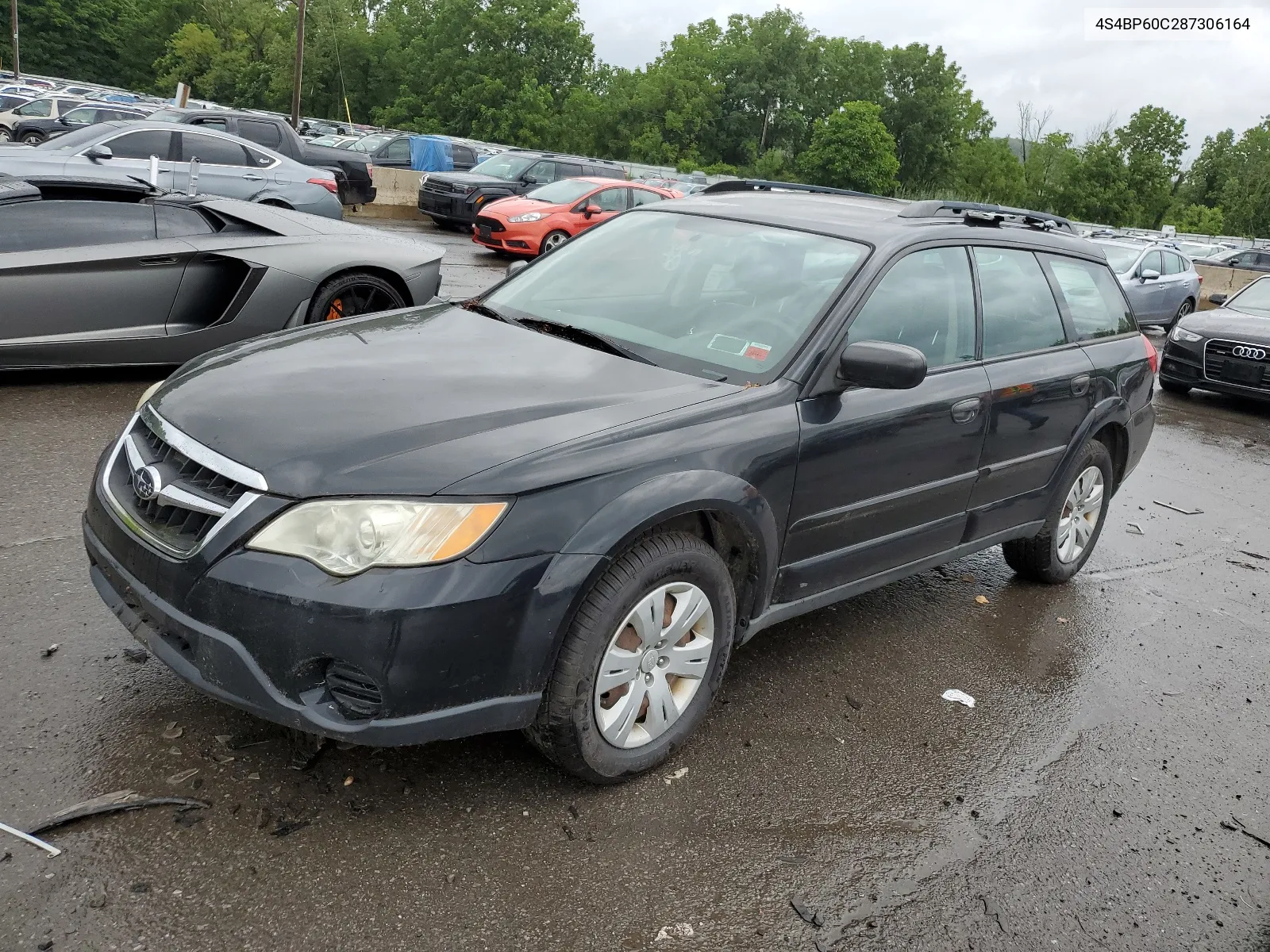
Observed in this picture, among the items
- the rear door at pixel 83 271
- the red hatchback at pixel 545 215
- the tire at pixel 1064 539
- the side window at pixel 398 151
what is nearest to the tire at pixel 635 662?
the tire at pixel 1064 539

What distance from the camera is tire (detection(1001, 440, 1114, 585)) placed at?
4949 millimetres

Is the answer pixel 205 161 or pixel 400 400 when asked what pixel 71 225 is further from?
pixel 205 161

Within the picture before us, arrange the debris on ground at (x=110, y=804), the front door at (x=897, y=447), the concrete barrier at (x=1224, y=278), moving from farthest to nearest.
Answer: the concrete barrier at (x=1224, y=278) → the front door at (x=897, y=447) → the debris on ground at (x=110, y=804)

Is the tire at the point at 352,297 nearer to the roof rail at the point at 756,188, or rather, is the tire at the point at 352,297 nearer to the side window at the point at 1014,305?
the roof rail at the point at 756,188

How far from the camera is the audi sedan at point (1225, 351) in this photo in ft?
36.3

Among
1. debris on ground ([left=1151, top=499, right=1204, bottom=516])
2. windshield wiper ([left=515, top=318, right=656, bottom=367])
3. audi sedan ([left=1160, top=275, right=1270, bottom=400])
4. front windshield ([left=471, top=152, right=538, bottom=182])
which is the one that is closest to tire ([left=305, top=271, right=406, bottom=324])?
windshield wiper ([left=515, top=318, right=656, bottom=367])

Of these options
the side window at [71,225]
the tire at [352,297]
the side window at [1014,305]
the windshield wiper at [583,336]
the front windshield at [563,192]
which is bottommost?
the front windshield at [563,192]

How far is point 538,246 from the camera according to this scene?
17938 millimetres

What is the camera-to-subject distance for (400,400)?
3.02m

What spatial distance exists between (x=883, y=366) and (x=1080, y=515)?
7.90 feet

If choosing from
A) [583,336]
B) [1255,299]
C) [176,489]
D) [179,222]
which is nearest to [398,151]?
[1255,299]

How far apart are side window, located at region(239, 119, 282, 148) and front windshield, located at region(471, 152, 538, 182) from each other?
611 cm

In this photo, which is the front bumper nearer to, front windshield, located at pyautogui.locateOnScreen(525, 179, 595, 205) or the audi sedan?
the audi sedan

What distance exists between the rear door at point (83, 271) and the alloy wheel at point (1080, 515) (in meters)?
5.27
